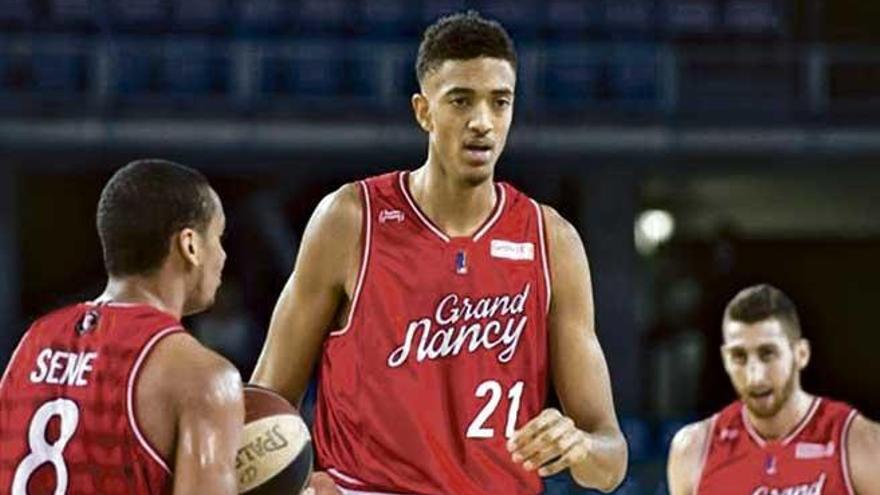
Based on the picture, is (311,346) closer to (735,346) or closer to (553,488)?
(735,346)

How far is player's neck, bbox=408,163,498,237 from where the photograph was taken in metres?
4.75

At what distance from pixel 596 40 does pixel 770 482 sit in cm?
933

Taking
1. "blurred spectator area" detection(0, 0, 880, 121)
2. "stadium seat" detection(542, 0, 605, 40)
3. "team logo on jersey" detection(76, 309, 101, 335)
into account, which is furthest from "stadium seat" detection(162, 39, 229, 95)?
"team logo on jersey" detection(76, 309, 101, 335)

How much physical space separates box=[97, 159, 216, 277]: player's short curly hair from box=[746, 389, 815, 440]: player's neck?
3.56 m

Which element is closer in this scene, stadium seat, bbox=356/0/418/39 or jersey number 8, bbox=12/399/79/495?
jersey number 8, bbox=12/399/79/495

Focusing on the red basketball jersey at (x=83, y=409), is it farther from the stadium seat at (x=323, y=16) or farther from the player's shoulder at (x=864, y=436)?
the stadium seat at (x=323, y=16)

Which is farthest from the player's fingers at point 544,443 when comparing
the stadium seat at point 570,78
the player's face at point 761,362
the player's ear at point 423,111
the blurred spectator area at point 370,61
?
the stadium seat at point 570,78

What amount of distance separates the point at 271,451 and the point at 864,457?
3.21 m

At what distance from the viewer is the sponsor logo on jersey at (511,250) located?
4762mm

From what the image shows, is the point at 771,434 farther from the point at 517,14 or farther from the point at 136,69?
the point at 517,14

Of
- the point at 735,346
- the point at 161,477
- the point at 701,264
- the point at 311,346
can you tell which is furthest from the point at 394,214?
the point at 701,264

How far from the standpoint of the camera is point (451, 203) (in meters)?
4.77

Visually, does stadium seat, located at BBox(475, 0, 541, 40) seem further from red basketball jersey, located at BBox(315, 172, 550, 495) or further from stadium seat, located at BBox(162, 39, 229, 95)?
red basketball jersey, located at BBox(315, 172, 550, 495)

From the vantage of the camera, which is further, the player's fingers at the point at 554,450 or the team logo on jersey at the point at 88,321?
the player's fingers at the point at 554,450
